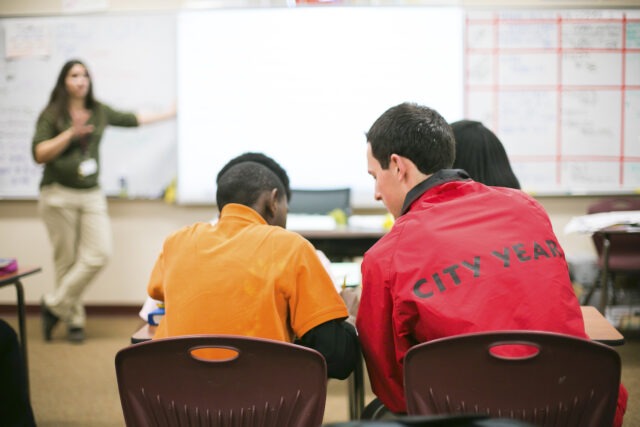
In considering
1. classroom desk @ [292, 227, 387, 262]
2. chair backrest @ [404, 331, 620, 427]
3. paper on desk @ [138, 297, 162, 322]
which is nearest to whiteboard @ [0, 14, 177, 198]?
classroom desk @ [292, 227, 387, 262]

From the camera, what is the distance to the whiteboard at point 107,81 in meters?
4.75

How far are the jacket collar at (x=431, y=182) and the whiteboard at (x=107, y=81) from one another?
3.50 metres

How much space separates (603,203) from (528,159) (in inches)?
22.4

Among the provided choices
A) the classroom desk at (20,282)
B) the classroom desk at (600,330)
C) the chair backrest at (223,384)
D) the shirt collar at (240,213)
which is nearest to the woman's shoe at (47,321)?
the classroom desk at (20,282)

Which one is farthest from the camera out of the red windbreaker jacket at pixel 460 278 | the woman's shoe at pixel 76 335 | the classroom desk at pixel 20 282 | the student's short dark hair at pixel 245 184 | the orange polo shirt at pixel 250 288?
the woman's shoe at pixel 76 335

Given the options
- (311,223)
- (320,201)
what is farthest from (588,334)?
(320,201)

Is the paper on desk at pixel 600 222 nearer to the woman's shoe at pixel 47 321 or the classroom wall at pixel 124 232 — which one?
the classroom wall at pixel 124 232

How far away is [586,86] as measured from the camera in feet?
15.2

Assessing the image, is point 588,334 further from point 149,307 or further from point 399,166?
point 149,307

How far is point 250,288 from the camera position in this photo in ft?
4.89

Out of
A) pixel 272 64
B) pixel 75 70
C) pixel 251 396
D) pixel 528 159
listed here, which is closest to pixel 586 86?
pixel 528 159

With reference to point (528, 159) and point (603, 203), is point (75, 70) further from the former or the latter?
point (603, 203)

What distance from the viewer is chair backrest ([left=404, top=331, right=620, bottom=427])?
1.16 meters

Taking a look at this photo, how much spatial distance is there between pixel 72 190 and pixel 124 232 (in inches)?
28.0
